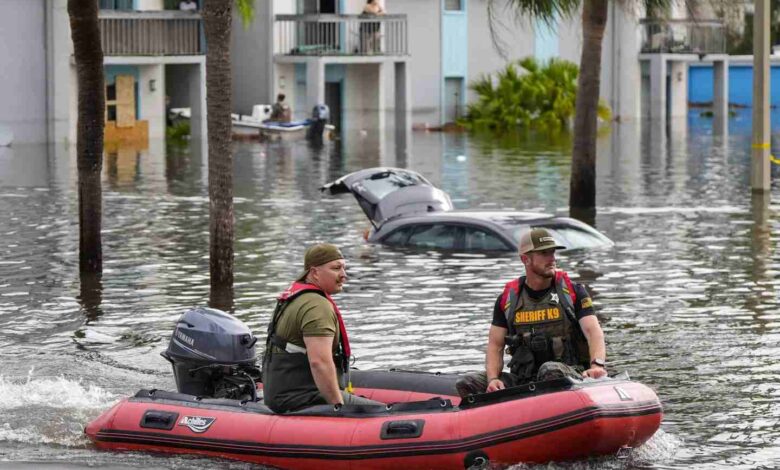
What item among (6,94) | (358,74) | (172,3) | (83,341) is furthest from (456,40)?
(83,341)

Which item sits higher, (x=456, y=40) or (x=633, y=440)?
(x=456, y=40)

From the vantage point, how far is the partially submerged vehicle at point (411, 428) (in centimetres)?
1108

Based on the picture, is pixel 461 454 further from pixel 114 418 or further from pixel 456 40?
pixel 456 40

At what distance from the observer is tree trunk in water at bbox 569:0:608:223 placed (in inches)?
1097

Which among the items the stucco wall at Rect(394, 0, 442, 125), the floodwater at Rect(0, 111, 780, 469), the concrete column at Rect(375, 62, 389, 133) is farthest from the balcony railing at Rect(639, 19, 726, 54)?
the floodwater at Rect(0, 111, 780, 469)

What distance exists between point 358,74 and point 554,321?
5004 centimetres

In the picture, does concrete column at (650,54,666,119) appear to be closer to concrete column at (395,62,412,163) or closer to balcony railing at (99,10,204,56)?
concrete column at (395,62,412,163)

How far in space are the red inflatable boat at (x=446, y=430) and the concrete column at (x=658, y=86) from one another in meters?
59.4

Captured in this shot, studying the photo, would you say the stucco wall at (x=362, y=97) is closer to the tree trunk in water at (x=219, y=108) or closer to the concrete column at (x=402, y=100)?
the concrete column at (x=402, y=100)

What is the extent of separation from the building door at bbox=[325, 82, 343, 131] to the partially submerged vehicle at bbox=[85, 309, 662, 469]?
162 feet

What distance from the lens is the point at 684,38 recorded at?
71.2 m

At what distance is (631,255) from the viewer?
77.3ft

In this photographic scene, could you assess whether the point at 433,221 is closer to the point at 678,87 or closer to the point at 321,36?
the point at 321,36

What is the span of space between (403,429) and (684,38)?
6187cm
